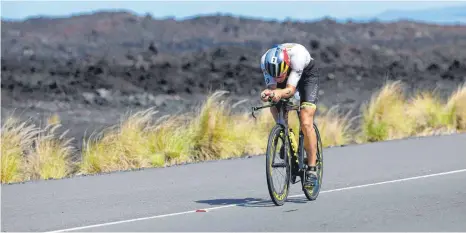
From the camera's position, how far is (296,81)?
11180mm

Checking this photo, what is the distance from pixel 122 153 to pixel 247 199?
4566mm

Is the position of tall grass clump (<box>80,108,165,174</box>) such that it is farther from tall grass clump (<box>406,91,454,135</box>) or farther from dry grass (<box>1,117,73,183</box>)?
tall grass clump (<box>406,91,454,135</box>)

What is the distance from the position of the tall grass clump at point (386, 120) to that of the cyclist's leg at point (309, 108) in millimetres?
7865

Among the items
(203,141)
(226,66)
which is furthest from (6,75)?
(203,141)

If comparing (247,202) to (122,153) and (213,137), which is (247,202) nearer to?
(122,153)

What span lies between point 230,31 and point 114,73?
27.9 m

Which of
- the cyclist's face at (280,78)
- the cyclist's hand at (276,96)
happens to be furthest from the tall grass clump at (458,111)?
the cyclist's hand at (276,96)

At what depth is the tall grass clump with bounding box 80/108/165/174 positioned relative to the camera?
53.0 feet

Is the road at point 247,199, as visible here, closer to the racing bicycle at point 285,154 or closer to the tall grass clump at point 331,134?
the racing bicycle at point 285,154

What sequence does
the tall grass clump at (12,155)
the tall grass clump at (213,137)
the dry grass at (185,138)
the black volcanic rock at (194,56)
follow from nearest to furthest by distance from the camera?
the tall grass clump at (12,155) → the dry grass at (185,138) → the tall grass clump at (213,137) → the black volcanic rock at (194,56)

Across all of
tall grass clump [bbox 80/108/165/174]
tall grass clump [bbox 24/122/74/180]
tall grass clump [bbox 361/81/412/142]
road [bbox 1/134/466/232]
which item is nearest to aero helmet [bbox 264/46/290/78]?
road [bbox 1/134/466/232]

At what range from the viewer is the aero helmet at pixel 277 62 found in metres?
11.1

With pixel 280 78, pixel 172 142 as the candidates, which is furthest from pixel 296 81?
pixel 172 142

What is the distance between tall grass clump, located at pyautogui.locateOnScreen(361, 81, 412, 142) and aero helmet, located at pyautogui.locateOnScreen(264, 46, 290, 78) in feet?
27.6
